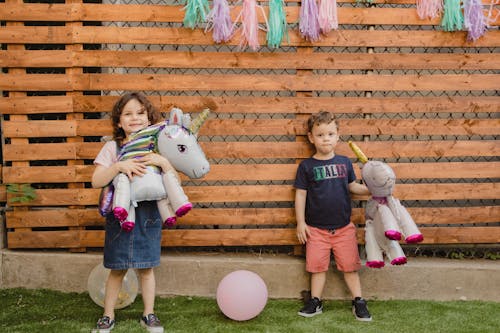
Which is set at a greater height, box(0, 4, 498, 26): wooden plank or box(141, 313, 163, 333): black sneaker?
box(0, 4, 498, 26): wooden plank

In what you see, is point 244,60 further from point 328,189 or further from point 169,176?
point 169,176

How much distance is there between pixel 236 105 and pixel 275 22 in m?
0.70

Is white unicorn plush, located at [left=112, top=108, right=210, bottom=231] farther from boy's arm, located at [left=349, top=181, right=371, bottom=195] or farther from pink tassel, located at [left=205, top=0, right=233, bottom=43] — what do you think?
boy's arm, located at [left=349, top=181, right=371, bottom=195]

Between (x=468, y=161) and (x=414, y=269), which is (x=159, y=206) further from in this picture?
(x=468, y=161)

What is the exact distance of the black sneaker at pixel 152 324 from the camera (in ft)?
11.3

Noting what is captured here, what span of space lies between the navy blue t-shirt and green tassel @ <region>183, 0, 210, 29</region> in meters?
1.37

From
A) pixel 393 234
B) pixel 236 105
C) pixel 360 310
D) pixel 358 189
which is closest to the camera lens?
pixel 393 234

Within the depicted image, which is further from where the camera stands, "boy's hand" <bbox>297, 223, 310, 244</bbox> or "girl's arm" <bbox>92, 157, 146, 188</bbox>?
"boy's hand" <bbox>297, 223, 310, 244</bbox>

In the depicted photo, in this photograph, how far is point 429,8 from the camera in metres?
4.10

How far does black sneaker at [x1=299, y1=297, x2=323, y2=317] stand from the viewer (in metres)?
3.82

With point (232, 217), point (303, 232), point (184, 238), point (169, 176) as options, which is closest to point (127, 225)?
point (169, 176)

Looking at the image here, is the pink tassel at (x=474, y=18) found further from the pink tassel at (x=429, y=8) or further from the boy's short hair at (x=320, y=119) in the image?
the boy's short hair at (x=320, y=119)

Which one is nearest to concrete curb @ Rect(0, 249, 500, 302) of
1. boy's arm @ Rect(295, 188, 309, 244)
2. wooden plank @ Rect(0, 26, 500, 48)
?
boy's arm @ Rect(295, 188, 309, 244)

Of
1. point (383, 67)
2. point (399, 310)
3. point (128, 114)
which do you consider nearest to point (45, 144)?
point (128, 114)
